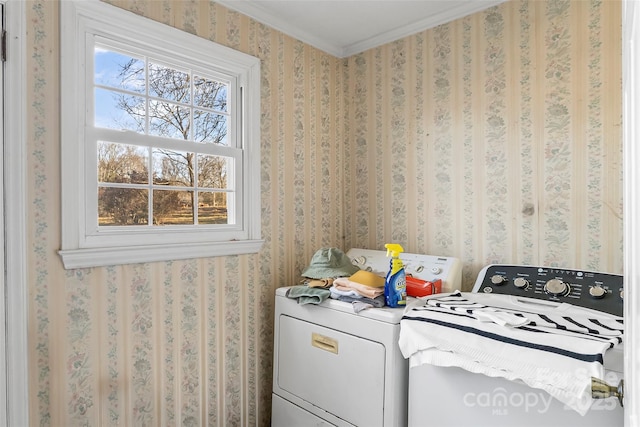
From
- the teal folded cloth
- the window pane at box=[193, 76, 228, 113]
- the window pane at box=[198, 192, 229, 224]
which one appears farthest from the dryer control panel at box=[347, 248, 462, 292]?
the window pane at box=[193, 76, 228, 113]

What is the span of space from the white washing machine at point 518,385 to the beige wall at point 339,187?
188 mm

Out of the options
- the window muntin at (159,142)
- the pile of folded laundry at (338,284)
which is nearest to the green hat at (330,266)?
the pile of folded laundry at (338,284)

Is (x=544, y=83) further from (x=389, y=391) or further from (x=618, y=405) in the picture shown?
(x=389, y=391)

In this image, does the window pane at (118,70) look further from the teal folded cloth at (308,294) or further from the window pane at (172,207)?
the teal folded cloth at (308,294)

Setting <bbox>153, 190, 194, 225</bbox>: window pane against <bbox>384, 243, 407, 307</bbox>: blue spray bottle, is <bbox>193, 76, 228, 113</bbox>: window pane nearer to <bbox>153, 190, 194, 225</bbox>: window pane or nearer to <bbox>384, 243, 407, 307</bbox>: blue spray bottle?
<bbox>153, 190, 194, 225</bbox>: window pane

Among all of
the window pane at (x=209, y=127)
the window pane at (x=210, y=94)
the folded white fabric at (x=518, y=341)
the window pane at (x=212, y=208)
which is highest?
the window pane at (x=210, y=94)

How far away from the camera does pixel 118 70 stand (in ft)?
5.67

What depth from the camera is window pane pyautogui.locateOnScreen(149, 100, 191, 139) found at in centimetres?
183

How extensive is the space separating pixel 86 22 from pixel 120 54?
0.18m

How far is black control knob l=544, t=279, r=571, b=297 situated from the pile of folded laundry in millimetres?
710

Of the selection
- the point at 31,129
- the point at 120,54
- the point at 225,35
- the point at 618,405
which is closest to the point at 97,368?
the point at 31,129

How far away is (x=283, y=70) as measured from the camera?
231 cm

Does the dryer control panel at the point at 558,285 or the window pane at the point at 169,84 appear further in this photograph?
the window pane at the point at 169,84

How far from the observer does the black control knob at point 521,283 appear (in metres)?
1.75
